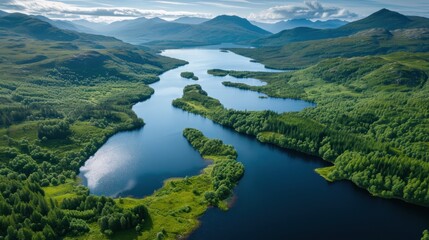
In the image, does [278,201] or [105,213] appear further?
[278,201]

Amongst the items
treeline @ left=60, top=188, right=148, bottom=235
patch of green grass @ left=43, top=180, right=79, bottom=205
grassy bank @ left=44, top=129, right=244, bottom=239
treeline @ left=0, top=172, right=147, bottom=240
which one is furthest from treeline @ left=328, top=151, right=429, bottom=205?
patch of green grass @ left=43, top=180, right=79, bottom=205

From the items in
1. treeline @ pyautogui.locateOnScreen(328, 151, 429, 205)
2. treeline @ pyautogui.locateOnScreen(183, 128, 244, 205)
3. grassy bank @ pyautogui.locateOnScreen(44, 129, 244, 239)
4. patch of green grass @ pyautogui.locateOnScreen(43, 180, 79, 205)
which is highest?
treeline @ pyautogui.locateOnScreen(328, 151, 429, 205)

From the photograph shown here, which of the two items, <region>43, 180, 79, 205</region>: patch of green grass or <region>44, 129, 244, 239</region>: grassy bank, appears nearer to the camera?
<region>44, 129, 244, 239</region>: grassy bank

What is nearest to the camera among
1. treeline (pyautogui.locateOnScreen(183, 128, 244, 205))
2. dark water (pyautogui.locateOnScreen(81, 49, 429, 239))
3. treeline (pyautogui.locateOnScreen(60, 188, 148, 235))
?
treeline (pyautogui.locateOnScreen(60, 188, 148, 235))

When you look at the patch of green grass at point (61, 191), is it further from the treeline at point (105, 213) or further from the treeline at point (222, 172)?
the treeline at point (222, 172)

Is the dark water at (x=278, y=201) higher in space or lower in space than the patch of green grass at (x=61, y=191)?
higher

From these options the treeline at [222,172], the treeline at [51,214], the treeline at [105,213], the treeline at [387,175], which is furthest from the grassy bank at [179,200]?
the treeline at [387,175]

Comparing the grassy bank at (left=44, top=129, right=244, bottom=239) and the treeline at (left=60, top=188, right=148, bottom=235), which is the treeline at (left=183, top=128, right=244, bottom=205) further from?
the treeline at (left=60, top=188, right=148, bottom=235)

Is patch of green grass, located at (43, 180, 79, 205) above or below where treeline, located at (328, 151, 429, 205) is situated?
below

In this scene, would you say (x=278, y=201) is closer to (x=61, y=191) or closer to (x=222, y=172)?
(x=222, y=172)

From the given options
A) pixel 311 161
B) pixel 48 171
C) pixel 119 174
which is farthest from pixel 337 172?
pixel 48 171

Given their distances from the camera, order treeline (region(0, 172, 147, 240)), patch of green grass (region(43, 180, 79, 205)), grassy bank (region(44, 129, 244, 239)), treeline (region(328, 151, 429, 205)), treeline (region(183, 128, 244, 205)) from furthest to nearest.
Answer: treeline (region(328, 151, 429, 205)), treeline (region(183, 128, 244, 205)), patch of green grass (region(43, 180, 79, 205)), grassy bank (region(44, 129, 244, 239)), treeline (region(0, 172, 147, 240))

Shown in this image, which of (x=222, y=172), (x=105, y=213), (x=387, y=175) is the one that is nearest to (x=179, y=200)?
(x=222, y=172)

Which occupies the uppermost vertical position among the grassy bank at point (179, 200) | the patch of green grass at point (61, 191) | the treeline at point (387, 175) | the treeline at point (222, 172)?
the treeline at point (387, 175)
